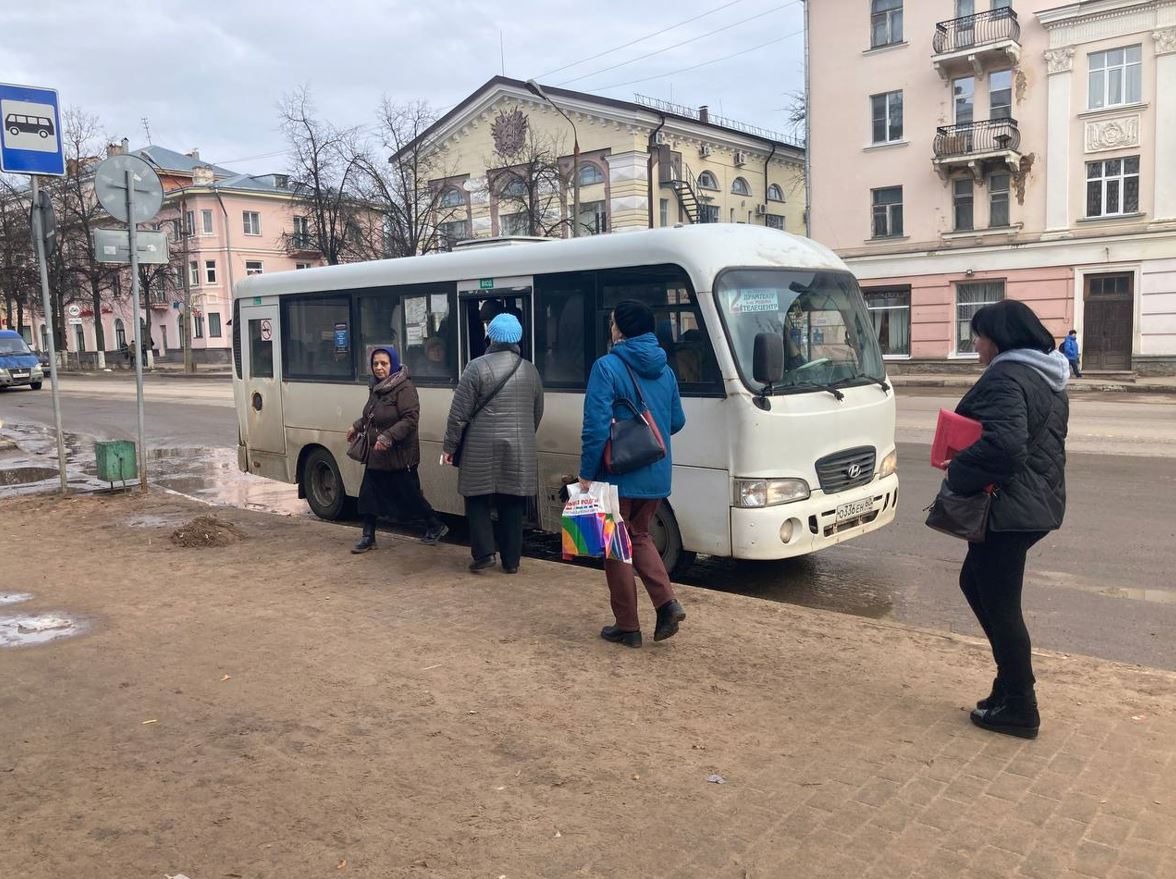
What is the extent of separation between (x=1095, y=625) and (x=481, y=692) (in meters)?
4.01

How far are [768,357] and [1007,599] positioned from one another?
235cm

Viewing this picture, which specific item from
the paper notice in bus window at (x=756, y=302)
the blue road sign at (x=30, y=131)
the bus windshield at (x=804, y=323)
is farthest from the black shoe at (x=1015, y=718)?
the blue road sign at (x=30, y=131)

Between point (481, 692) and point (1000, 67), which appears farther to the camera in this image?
point (1000, 67)

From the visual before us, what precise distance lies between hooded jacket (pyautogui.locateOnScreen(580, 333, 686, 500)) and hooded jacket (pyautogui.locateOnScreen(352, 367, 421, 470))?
2849mm

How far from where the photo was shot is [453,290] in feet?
27.2

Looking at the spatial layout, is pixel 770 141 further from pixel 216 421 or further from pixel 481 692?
pixel 481 692

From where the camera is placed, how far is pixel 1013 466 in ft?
12.8

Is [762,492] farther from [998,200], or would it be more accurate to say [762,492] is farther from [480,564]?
[998,200]

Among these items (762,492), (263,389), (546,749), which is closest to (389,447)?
(762,492)

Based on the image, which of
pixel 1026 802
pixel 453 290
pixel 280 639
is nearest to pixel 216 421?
pixel 453 290

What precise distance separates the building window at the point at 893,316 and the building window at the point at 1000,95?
6.32 metres

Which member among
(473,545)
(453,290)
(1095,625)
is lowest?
(1095,625)

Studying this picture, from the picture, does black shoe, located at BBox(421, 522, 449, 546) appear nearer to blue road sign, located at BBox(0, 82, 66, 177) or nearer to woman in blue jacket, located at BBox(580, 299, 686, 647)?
woman in blue jacket, located at BBox(580, 299, 686, 647)

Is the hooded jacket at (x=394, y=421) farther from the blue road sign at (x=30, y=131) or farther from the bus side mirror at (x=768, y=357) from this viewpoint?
the blue road sign at (x=30, y=131)
